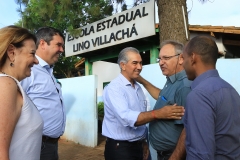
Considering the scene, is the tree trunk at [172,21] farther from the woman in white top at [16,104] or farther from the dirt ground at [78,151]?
the dirt ground at [78,151]

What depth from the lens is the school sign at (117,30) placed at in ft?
19.9

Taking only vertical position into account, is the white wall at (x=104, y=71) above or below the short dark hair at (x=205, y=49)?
above

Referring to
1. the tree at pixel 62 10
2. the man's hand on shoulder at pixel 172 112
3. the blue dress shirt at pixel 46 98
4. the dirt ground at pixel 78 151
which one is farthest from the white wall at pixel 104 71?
the man's hand on shoulder at pixel 172 112

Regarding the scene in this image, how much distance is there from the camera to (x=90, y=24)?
7.40 metres

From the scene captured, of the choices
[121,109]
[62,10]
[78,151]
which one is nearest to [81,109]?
[78,151]

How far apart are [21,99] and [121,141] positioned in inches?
54.4

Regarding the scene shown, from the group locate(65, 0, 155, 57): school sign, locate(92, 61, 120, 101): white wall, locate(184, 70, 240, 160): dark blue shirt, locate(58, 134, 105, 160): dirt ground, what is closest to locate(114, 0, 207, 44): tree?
locate(65, 0, 155, 57): school sign

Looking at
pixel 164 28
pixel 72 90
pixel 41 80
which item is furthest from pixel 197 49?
pixel 72 90

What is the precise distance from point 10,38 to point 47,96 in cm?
112

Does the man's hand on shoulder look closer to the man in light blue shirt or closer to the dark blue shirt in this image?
the dark blue shirt

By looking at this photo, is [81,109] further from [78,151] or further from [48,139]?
[48,139]

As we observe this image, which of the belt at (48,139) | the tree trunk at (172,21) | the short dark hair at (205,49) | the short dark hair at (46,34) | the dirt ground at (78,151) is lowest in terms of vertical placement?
the dirt ground at (78,151)

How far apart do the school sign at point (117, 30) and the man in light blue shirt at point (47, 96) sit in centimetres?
379

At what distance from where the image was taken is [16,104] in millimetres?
1213
